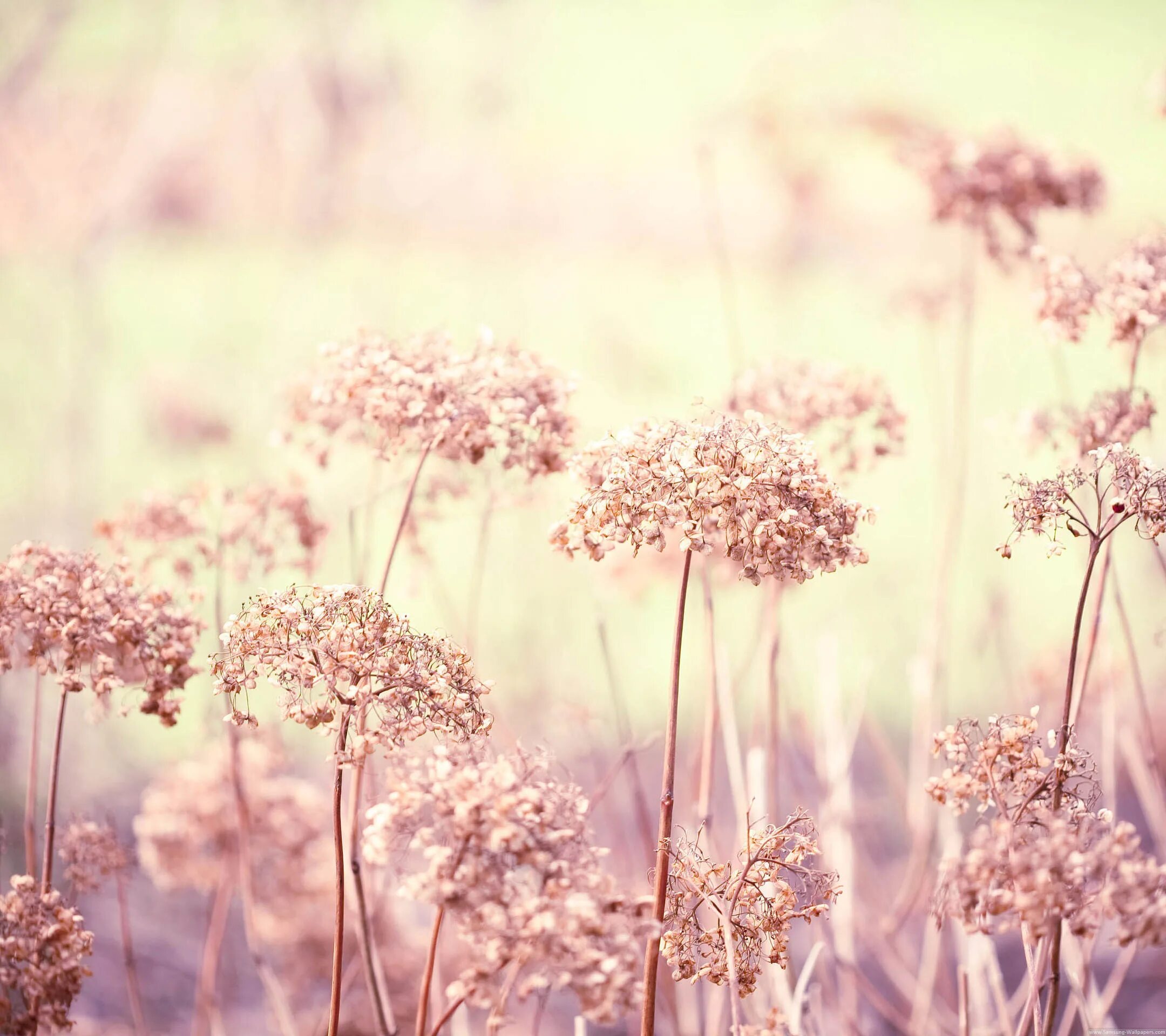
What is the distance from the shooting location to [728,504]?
1.28 m

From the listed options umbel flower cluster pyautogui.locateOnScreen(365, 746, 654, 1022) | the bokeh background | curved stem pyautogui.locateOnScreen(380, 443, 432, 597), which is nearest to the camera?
umbel flower cluster pyautogui.locateOnScreen(365, 746, 654, 1022)

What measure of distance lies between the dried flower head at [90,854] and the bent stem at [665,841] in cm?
93

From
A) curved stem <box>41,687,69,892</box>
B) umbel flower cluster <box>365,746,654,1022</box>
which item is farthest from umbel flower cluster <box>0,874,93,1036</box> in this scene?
umbel flower cluster <box>365,746,654,1022</box>

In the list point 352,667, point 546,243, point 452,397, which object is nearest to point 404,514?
point 452,397

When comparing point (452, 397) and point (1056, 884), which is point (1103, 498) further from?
point (452, 397)

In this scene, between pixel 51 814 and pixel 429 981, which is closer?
pixel 429 981

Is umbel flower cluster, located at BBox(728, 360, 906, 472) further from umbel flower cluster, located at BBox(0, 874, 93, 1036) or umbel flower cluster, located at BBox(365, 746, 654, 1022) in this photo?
umbel flower cluster, located at BBox(0, 874, 93, 1036)

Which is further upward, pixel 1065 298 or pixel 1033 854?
pixel 1065 298

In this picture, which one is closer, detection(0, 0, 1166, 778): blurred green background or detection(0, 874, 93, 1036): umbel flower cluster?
detection(0, 874, 93, 1036): umbel flower cluster

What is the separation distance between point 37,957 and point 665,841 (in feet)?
2.67

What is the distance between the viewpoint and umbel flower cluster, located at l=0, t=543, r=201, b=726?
4.54 ft

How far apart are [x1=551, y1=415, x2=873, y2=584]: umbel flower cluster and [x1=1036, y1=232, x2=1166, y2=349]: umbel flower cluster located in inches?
22.5

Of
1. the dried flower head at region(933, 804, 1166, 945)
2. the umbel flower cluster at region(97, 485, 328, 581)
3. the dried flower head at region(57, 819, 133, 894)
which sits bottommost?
Result: the dried flower head at region(933, 804, 1166, 945)

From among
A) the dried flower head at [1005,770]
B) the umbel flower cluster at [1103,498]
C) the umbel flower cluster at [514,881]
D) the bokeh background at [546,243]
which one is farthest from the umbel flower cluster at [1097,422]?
the bokeh background at [546,243]
